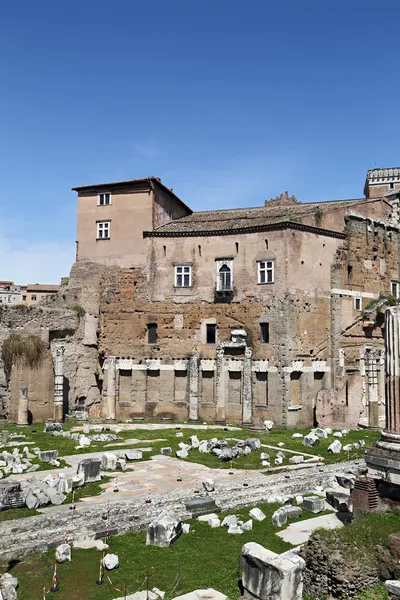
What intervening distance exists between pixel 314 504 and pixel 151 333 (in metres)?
19.2

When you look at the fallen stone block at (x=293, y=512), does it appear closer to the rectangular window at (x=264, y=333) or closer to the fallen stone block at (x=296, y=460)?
the fallen stone block at (x=296, y=460)

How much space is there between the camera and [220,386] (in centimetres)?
2933

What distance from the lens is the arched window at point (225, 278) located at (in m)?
30.2

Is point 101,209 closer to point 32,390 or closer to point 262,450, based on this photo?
point 32,390

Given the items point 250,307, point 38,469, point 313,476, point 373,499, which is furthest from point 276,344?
point 373,499

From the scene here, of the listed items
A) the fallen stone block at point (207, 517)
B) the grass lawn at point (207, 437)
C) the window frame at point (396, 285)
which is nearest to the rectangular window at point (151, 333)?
Result: the grass lawn at point (207, 437)

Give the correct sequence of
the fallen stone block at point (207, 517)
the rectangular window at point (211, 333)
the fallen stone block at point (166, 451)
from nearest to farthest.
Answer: the fallen stone block at point (207, 517)
the fallen stone block at point (166, 451)
the rectangular window at point (211, 333)

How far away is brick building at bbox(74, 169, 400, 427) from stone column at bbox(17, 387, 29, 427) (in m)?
4.66

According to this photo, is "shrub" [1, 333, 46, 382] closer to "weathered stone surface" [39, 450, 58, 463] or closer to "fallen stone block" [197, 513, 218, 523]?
"weathered stone surface" [39, 450, 58, 463]

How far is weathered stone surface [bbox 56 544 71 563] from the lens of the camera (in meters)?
10.3

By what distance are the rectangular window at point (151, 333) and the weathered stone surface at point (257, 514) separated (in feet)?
62.1

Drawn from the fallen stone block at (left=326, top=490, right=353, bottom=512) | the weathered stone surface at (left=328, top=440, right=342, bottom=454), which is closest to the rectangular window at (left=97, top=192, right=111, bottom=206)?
the weathered stone surface at (left=328, top=440, right=342, bottom=454)

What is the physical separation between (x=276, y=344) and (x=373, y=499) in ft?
54.0

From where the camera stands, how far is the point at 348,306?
101ft
